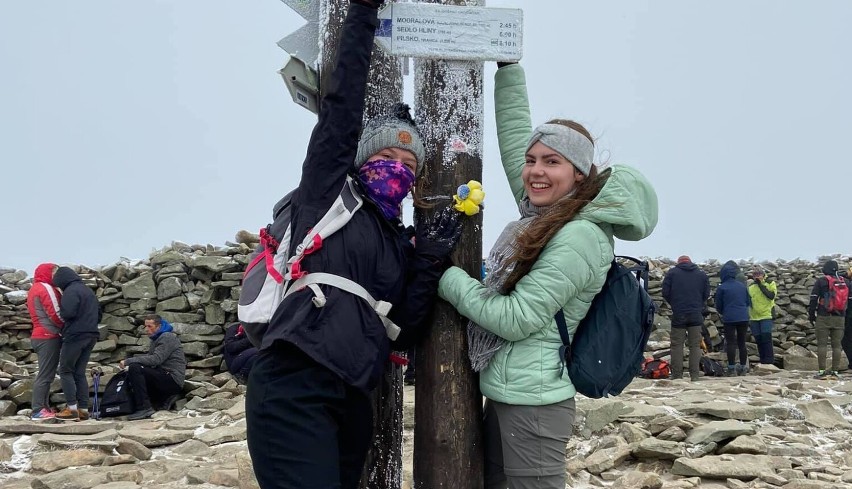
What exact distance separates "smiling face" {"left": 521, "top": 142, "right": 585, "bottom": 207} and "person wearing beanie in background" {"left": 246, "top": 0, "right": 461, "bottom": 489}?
35 centimetres

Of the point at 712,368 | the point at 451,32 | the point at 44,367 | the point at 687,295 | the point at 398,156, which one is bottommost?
the point at 712,368

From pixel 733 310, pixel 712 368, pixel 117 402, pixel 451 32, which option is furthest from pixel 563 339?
pixel 712 368

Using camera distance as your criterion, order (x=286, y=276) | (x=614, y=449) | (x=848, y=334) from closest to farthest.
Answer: (x=286, y=276), (x=614, y=449), (x=848, y=334)

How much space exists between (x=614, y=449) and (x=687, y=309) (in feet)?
21.8

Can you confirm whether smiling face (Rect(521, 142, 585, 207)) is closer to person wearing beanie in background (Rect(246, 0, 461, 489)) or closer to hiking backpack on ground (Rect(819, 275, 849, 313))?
person wearing beanie in background (Rect(246, 0, 461, 489))

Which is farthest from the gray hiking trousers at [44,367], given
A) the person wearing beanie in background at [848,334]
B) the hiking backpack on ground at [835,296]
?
the person wearing beanie in background at [848,334]

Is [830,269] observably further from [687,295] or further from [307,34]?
[307,34]

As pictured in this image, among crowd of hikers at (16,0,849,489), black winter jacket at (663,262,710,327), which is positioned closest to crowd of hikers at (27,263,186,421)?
crowd of hikers at (16,0,849,489)

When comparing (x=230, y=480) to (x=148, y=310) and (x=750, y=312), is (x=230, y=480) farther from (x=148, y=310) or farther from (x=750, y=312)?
(x=750, y=312)

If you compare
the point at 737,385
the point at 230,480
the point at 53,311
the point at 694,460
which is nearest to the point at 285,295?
the point at 230,480

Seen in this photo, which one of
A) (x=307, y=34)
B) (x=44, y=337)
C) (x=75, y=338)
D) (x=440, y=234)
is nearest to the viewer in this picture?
(x=440, y=234)

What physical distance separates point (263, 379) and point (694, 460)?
4.17 meters

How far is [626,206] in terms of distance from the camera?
2.53m

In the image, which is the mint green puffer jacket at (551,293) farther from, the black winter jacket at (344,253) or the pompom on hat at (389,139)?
the pompom on hat at (389,139)
